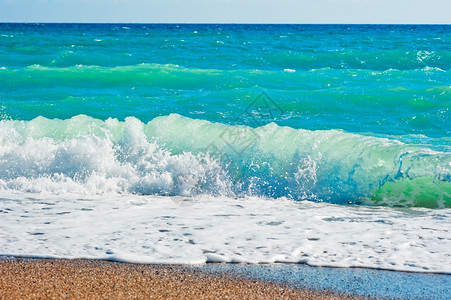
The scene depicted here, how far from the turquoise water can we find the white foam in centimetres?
54

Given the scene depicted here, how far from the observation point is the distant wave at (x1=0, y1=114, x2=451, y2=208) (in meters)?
6.71

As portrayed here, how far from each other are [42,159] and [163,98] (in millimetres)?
4893

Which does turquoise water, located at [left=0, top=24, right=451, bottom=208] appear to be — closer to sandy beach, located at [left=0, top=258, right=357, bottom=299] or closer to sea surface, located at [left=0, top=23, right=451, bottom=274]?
sea surface, located at [left=0, top=23, right=451, bottom=274]

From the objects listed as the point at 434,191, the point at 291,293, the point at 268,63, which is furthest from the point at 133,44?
the point at 291,293

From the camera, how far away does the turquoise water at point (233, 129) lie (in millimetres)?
6844

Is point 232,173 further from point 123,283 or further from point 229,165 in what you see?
point 123,283

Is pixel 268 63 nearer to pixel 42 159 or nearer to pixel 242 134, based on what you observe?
pixel 242 134

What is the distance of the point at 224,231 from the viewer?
5152mm

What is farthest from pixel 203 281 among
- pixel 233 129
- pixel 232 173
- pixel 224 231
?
pixel 233 129

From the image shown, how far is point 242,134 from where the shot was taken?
8.49m

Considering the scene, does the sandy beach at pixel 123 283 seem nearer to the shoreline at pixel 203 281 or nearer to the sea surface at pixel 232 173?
the shoreline at pixel 203 281

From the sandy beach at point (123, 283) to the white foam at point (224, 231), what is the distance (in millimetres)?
240

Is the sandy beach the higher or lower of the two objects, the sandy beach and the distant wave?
the lower

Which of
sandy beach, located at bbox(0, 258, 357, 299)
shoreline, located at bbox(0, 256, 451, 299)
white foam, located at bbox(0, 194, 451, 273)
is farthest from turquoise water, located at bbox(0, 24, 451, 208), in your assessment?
sandy beach, located at bbox(0, 258, 357, 299)
